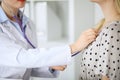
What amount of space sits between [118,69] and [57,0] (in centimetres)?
128

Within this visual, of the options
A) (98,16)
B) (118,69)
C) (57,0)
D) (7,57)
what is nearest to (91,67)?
(118,69)

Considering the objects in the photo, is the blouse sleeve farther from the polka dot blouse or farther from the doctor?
the doctor

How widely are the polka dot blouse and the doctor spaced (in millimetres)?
168

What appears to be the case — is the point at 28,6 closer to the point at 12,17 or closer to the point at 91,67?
the point at 12,17

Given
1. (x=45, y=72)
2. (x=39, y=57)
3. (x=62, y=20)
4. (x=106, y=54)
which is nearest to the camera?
(x=39, y=57)

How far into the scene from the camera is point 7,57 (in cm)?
108

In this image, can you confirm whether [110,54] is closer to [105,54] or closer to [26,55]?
[105,54]

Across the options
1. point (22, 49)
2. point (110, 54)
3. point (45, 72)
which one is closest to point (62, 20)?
point (45, 72)

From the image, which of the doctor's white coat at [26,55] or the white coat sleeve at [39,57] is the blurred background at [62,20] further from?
the white coat sleeve at [39,57]

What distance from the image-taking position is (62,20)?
2.48 meters

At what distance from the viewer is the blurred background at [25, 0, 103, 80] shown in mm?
2252

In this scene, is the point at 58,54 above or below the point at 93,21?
above

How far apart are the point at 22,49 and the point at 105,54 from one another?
16.3 inches

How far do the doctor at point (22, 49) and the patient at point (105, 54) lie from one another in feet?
0.52
